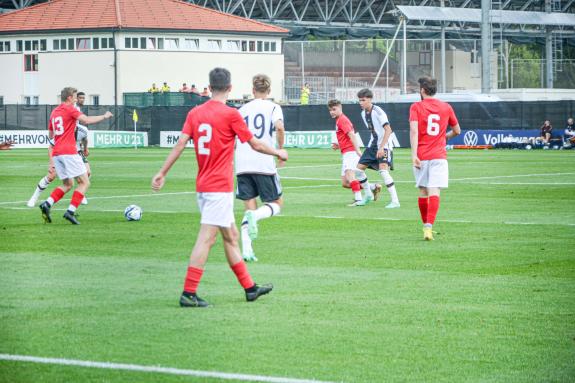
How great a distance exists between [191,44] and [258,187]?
223 feet

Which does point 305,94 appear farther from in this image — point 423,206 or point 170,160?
point 170,160

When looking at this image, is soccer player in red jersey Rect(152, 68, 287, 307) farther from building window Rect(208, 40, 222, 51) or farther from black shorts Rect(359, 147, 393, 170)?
building window Rect(208, 40, 222, 51)

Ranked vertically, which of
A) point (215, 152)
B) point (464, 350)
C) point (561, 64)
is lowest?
point (464, 350)

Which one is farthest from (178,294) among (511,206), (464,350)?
(511,206)

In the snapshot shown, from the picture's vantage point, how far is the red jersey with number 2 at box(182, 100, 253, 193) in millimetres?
10164

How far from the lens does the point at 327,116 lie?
2186 inches

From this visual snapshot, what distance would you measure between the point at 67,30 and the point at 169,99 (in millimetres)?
15167

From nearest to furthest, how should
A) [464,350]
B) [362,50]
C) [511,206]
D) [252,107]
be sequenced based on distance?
[464,350]
[252,107]
[511,206]
[362,50]

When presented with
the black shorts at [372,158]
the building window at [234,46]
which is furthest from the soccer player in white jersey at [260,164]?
the building window at [234,46]

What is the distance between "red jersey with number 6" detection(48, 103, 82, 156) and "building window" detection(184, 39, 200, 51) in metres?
62.7

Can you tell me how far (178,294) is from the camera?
10930 mm

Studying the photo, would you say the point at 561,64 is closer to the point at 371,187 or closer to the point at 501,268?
the point at 371,187

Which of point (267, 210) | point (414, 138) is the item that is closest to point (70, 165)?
point (267, 210)

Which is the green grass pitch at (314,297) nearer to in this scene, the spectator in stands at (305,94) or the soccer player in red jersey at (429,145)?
the soccer player in red jersey at (429,145)
